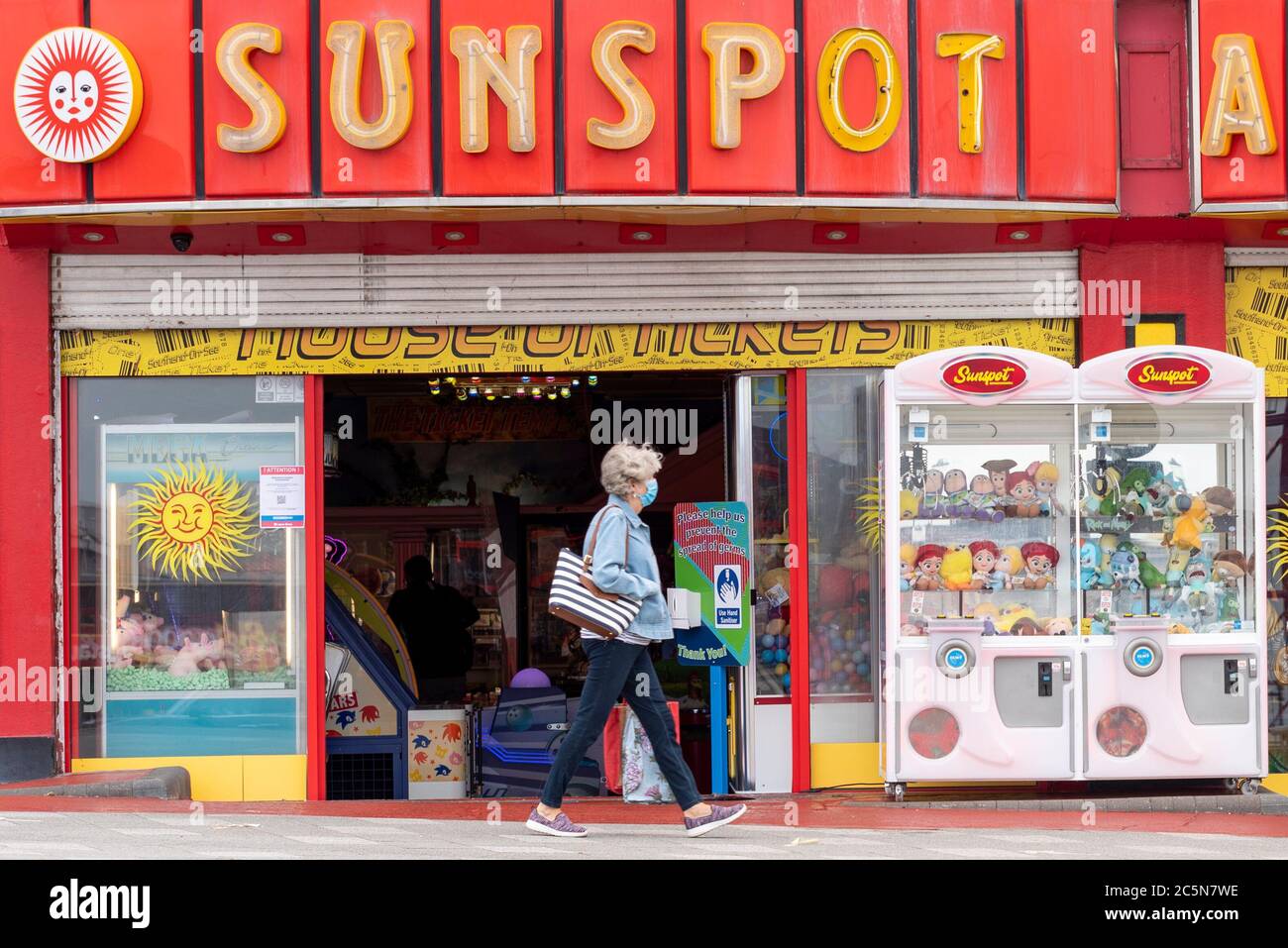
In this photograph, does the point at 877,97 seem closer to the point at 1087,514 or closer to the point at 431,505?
the point at 1087,514

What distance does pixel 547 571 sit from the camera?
1500cm

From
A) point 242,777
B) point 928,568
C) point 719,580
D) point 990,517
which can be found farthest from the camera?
point 719,580

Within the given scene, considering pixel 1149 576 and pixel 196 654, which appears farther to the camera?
pixel 196 654

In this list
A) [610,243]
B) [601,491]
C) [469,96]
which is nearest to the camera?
[469,96]

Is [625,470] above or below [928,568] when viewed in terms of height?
above

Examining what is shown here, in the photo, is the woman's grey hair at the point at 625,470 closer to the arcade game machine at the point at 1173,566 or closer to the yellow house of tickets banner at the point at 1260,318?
the arcade game machine at the point at 1173,566

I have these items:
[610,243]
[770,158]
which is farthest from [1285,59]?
[610,243]

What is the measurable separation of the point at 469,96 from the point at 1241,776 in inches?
Answer: 244

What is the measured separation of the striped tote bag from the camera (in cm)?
731

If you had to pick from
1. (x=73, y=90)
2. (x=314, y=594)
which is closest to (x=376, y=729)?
(x=314, y=594)

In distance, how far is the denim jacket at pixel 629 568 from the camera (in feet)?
24.0

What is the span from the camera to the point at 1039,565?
9188 mm

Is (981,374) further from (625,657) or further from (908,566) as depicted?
(625,657)

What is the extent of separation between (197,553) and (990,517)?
16.7 ft
